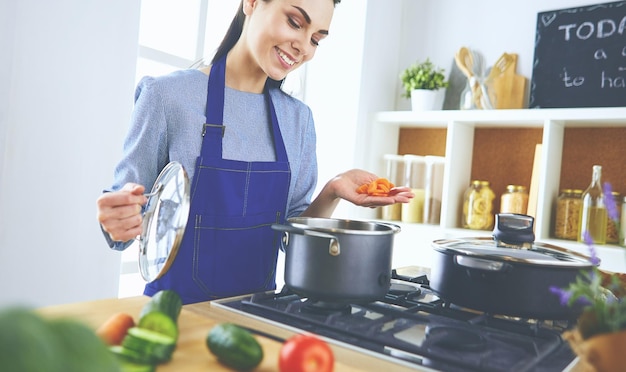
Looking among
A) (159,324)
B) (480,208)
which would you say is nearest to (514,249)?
(159,324)

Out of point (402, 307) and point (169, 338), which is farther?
point (402, 307)

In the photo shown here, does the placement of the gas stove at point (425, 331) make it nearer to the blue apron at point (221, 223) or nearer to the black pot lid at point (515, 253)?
the black pot lid at point (515, 253)

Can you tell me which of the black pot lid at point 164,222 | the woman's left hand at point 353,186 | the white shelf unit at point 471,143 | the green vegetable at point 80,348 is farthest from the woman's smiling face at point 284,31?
the white shelf unit at point 471,143

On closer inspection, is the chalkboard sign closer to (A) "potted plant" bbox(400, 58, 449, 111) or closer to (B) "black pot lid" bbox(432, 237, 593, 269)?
(A) "potted plant" bbox(400, 58, 449, 111)

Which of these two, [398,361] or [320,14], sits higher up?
[320,14]

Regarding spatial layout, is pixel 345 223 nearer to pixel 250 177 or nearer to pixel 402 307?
pixel 402 307

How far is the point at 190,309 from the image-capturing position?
0.96 meters

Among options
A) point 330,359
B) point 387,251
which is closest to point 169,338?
point 330,359

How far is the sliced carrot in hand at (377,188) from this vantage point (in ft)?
4.05

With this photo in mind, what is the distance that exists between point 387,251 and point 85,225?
1242 millimetres

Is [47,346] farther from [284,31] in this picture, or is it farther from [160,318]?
[284,31]

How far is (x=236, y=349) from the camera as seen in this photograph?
0.66 m

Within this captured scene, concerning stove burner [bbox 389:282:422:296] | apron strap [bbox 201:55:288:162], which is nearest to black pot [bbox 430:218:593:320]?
stove burner [bbox 389:282:422:296]

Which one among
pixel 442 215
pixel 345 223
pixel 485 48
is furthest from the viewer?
pixel 485 48
